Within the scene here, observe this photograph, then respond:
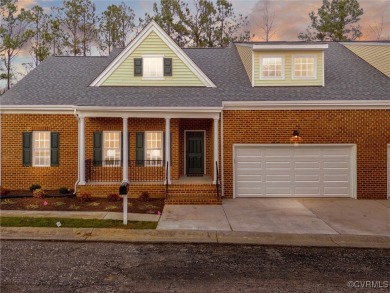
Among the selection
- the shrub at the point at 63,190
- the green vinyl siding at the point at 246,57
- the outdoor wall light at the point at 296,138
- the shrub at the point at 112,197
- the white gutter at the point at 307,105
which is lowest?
the shrub at the point at 112,197

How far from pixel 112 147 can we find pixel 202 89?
4.92 metres

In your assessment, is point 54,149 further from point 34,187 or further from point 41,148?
point 34,187

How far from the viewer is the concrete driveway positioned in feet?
30.9

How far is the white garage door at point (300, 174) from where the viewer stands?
14.1 metres

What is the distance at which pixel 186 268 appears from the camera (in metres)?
6.62

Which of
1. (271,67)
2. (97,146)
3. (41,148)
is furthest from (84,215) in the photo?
(271,67)

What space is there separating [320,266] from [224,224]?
3443 millimetres

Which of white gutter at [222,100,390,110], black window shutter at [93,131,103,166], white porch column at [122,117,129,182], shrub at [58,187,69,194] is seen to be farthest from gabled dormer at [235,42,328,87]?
shrub at [58,187,69,194]

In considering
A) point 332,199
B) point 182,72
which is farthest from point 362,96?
point 182,72

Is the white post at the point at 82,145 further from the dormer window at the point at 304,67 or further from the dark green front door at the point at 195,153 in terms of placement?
the dormer window at the point at 304,67

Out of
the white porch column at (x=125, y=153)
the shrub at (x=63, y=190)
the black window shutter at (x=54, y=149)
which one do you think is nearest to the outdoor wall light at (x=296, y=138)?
the white porch column at (x=125, y=153)

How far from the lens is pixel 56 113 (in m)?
14.8

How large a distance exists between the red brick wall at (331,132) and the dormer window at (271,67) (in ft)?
7.90

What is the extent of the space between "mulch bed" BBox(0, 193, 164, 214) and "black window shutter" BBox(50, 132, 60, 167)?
207 cm
